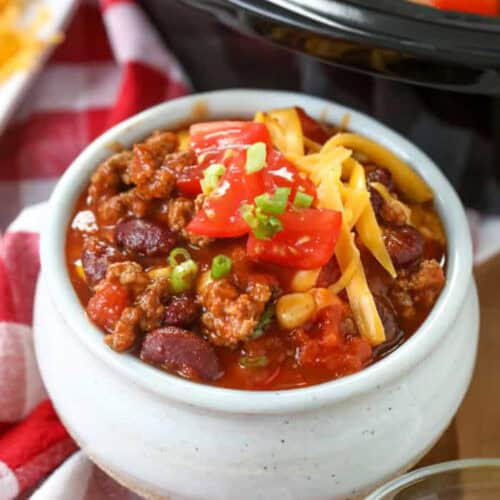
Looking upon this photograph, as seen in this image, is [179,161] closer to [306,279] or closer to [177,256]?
[177,256]

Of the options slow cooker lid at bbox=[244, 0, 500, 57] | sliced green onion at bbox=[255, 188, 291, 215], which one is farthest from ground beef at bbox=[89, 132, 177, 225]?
slow cooker lid at bbox=[244, 0, 500, 57]

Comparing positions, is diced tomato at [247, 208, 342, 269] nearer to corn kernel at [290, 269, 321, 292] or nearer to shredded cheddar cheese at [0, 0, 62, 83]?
corn kernel at [290, 269, 321, 292]

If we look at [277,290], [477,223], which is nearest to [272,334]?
[277,290]

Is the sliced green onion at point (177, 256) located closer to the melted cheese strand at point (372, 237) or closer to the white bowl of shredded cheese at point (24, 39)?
the melted cheese strand at point (372, 237)

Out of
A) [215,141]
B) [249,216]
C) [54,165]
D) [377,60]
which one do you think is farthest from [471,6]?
[54,165]

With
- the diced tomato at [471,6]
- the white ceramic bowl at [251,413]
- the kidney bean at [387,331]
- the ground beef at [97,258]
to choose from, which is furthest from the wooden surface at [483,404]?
the ground beef at [97,258]

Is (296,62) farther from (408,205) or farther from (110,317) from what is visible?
(110,317)
